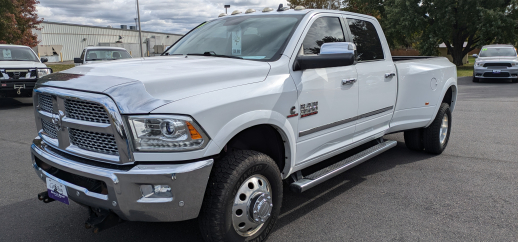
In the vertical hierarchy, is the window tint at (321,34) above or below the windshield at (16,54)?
below

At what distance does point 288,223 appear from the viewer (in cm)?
359

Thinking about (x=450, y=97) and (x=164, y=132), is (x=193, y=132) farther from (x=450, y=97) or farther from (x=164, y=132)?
(x=450, y=97)

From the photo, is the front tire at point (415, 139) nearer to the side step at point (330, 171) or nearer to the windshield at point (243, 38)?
the side step at point (330, 171)

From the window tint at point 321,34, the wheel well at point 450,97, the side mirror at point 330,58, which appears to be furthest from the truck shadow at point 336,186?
the window tint at point 321,34

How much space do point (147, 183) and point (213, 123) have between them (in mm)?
534

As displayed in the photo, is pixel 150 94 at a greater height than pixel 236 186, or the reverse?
pixel 150 94

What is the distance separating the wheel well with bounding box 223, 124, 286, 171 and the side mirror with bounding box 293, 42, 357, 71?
1.86 feet

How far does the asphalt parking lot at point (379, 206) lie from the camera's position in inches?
133

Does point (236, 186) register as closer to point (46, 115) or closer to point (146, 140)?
point (146, 140)

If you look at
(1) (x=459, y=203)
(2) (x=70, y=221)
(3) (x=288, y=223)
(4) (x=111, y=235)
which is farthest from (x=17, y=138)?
(1) (x=459, y=203)

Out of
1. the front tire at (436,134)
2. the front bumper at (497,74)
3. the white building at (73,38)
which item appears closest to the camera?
the front tire at (436,134)

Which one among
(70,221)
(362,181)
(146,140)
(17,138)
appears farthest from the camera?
(17,138)

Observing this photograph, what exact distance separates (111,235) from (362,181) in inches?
107

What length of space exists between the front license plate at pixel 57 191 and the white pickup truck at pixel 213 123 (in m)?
0.01
